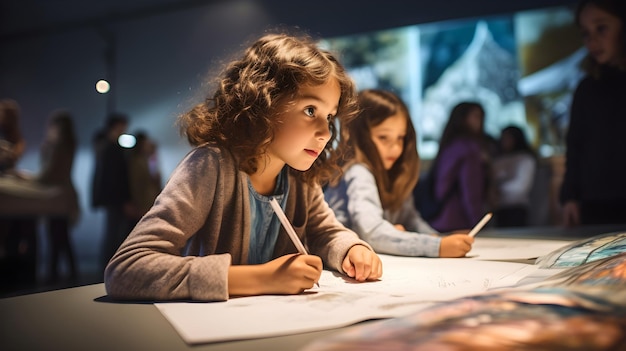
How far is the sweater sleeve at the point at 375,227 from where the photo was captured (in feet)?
3.80

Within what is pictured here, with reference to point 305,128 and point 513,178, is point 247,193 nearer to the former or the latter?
point 305,128

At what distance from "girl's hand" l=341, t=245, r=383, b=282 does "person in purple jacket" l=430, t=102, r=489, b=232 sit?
699 millimetres

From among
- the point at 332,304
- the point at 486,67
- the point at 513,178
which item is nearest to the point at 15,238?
the point at 332,304

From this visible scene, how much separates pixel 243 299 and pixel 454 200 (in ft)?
3.38

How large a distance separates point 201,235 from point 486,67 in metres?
2.47

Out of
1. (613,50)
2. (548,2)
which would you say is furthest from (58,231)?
(548,2)

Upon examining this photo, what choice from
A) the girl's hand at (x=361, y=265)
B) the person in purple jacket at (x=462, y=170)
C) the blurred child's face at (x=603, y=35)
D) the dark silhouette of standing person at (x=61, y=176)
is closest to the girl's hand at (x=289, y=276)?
the girl's hand at (x=361, y=265)

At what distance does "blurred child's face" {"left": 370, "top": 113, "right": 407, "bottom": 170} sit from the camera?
1.29 m

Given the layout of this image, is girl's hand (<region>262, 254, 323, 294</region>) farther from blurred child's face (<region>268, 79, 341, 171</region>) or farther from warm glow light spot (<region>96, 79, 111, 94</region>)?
warm glow light spot (<region>96, 79, 111, 94</region>)

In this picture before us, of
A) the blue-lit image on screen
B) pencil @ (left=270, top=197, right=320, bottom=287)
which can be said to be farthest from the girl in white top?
the blue-lit image on screen

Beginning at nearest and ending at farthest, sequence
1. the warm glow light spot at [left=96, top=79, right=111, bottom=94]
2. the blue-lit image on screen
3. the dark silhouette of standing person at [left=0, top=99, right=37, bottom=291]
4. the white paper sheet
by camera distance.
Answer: the white paper sheet, the warm glow light spot at [left=96, top=79, right=111, bottom=94], the dark silhouette of standing person at [left=0, top=99, right=37, bottom=291], the blue-lit image on screen

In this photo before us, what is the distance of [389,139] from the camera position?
1304 mm

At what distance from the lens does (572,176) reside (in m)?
Answer: 1.79

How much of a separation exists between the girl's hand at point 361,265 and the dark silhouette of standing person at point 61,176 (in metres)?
0.57
